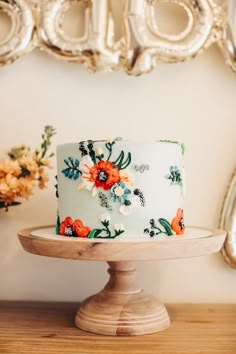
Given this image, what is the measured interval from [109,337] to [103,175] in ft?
0.74

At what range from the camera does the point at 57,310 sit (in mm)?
973

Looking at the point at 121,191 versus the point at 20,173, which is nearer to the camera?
the point at 121,191

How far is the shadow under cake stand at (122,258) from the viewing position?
0.73 meters

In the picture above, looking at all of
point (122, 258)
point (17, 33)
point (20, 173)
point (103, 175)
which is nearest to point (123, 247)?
point (122, 258)

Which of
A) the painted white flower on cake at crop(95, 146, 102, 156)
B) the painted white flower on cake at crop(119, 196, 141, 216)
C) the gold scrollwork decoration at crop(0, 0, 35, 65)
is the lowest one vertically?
the painted white flower on cake at crop(119, 196, 141, 216)

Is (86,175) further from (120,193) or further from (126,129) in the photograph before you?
(126,129)

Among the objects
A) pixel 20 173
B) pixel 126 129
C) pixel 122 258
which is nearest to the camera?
pixel 122 258

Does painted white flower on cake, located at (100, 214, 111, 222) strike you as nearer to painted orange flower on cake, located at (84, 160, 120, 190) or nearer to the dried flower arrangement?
painted orange flower on cake, located at (84, 160, 120, 190)

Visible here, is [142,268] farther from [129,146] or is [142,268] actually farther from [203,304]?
[129,146]

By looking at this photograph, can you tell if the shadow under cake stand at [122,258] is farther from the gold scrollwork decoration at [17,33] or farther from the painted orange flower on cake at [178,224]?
the gold scrollwork decoration at [17,33]

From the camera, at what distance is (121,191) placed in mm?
785

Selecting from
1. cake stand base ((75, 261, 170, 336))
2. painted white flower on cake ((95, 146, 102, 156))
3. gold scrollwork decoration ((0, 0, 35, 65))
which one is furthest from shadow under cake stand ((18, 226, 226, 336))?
gold scrollwork decoration ((0, 0, 35, 65))

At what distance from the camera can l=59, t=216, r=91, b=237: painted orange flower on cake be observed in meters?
0.79

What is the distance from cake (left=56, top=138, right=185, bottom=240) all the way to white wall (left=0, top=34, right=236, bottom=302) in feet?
0.75
